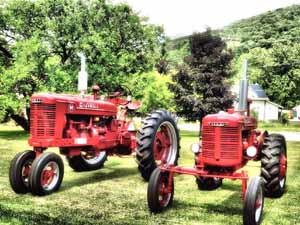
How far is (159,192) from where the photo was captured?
614 centimetres

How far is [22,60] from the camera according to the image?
2062cm

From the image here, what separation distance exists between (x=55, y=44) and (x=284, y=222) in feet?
60.6

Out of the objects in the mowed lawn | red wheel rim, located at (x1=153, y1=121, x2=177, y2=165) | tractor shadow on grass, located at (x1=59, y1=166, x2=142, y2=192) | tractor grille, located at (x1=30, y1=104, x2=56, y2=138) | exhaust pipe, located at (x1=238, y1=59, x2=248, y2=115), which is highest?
exhaust pipe, located at (x1=238, y1=59, x2=248, y2=115)

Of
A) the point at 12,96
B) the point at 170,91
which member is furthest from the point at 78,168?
the point at 170,91

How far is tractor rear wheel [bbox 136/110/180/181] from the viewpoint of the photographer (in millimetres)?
8086

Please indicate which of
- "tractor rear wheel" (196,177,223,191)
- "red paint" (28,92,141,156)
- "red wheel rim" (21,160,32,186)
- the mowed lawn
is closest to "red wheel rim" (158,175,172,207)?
the mowed lawn

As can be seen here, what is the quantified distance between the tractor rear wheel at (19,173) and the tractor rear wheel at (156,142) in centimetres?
199

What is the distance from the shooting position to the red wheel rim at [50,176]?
23.4 feet

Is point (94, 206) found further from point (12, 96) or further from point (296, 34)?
point (296, 34)

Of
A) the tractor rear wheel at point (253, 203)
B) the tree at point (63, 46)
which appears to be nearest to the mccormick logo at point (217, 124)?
the tractor rear wheel at point (253, 203)

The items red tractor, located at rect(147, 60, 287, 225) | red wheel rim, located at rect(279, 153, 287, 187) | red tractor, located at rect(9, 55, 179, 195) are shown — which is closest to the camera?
red tractor, located at rect(147, 60, 287, 225)

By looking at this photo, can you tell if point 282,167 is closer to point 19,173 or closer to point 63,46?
point 19,173

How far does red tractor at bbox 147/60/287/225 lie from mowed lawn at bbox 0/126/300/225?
0.27 m

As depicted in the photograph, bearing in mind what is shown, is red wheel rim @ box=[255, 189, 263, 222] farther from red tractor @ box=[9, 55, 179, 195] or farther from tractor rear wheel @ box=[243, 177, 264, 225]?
red tractor @ box=[9, 55, 179, 195]
